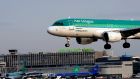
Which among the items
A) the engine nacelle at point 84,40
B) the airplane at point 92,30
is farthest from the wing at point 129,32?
the engine nacelle at point 84,40

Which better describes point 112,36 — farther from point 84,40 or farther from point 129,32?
point 84,40

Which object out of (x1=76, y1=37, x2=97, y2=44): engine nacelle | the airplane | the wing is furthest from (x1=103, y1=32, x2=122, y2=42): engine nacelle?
(x1=76, y1=37, x2=97, y2=44): engine nacelle

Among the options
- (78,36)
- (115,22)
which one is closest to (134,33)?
(115,22)

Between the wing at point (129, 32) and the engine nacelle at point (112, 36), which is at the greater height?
the wing at point (129, 32)

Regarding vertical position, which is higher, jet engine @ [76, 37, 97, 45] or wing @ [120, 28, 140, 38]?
wing @ [120, 28, 140, 38]

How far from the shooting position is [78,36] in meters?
80.6

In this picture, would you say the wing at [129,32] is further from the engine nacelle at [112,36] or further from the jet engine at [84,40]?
the jet engine at [84,40]

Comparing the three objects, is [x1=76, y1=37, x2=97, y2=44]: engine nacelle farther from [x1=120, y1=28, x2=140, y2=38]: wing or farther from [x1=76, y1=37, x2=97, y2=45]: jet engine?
[x1=120, y1=28, x2=140, y2=38]: wing

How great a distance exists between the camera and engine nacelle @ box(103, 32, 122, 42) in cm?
8019

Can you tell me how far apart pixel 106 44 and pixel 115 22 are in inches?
157

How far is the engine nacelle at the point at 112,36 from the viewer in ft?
263

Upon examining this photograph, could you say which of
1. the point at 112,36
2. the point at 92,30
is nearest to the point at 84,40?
the point at 92,30

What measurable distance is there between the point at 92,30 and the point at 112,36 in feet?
10.5

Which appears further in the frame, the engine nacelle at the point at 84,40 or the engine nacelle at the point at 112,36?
the engine nacelle at the point at 84,40
